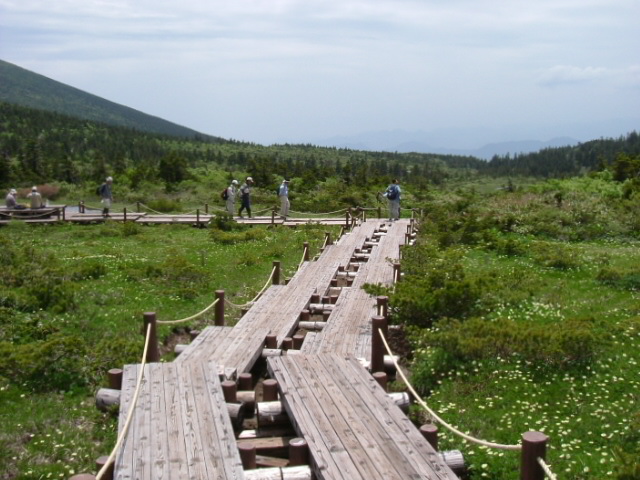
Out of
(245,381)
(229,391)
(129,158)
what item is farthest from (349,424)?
(129,158)

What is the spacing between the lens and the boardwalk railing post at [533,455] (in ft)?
19.0

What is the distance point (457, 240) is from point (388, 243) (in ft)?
8.95

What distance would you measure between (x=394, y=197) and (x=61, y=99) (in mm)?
171216

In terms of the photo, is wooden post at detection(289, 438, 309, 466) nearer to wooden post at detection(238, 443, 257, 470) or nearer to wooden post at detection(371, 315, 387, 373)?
wooden post at detection(238, 443, 257, 470)

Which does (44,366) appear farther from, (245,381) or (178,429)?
(178,429)

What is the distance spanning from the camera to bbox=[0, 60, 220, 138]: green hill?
564 ft

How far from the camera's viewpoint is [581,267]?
17.5 m

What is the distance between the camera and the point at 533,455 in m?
5.79

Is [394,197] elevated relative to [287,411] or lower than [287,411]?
elevated

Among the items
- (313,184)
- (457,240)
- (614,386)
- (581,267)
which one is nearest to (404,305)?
(614,386)

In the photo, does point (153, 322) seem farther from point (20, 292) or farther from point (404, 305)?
point (20, 292)

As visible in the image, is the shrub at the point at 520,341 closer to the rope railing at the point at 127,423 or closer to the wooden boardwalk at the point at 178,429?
the wooden boardwalk at the point at 178,429

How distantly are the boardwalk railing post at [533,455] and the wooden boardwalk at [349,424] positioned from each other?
0.83 m

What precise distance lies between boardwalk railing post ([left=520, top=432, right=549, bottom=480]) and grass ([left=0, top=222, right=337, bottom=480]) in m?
5.01
